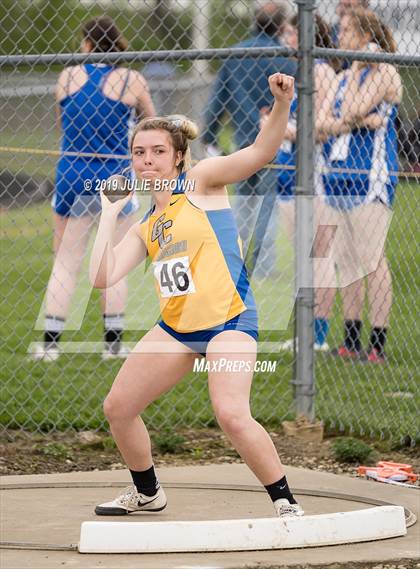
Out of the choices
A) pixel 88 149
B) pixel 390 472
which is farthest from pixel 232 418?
pixel 88 149

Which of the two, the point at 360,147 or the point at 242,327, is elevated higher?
the point at 360,147

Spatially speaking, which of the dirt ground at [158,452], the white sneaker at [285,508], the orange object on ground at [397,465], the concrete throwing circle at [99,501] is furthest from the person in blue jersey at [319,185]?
the white sneaker at [285,508]

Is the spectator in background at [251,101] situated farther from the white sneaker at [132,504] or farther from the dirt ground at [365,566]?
the dirt ground at [365,566]

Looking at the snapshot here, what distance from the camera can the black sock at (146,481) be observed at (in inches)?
203

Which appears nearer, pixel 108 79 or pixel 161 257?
pixel 161 257

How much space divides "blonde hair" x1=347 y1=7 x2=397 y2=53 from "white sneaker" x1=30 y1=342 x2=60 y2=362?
2.78 meters

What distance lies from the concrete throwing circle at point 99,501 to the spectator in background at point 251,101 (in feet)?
11.3

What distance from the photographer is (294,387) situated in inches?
281

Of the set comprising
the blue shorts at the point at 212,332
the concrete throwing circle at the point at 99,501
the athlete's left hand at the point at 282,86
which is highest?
the athlete's left hand at the point at 282,86

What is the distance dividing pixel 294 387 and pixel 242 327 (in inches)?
93.8

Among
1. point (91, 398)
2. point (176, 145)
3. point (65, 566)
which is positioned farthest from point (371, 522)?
point (91, 398)

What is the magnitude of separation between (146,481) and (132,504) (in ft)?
0.41

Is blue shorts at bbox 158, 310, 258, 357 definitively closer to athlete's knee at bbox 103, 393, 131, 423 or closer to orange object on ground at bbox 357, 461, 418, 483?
athlete's knee at bbox 103, 393, 131, 423

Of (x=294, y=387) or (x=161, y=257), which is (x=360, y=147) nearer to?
(x=294, y=387)
